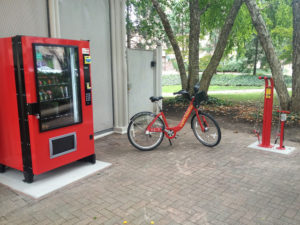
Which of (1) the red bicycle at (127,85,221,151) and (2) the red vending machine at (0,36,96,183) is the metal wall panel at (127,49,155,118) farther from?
(2) the red vending machine at (0,36,96,183)

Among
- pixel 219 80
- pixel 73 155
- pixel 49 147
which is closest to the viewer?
pixel 49 147

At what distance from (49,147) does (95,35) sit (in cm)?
305

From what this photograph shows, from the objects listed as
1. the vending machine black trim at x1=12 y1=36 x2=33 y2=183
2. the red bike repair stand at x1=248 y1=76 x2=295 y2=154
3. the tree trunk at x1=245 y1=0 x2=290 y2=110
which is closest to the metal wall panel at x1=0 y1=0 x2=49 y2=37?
the vending machine black trim at x1=12 y1=36 x2=33 y2=183

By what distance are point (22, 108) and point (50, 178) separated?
1.11 metres

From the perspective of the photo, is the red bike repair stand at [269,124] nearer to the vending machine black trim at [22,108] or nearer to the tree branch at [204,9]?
→ the vending machine black trim at [22,108]

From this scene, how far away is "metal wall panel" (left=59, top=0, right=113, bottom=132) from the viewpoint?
5492 millimetres

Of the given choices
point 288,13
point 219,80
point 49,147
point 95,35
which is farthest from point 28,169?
point 219,80

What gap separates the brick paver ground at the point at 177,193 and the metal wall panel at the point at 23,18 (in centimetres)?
240

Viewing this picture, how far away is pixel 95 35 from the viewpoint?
6.10m

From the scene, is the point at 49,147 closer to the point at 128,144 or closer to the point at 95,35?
the point at 128,144

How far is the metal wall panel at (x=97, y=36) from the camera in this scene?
549 cm

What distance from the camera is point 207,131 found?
5559 millimetres

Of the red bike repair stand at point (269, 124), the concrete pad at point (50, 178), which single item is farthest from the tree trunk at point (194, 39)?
the concrete pad at point (50, 178)

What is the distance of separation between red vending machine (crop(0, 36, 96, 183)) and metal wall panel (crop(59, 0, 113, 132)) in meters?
1.53
